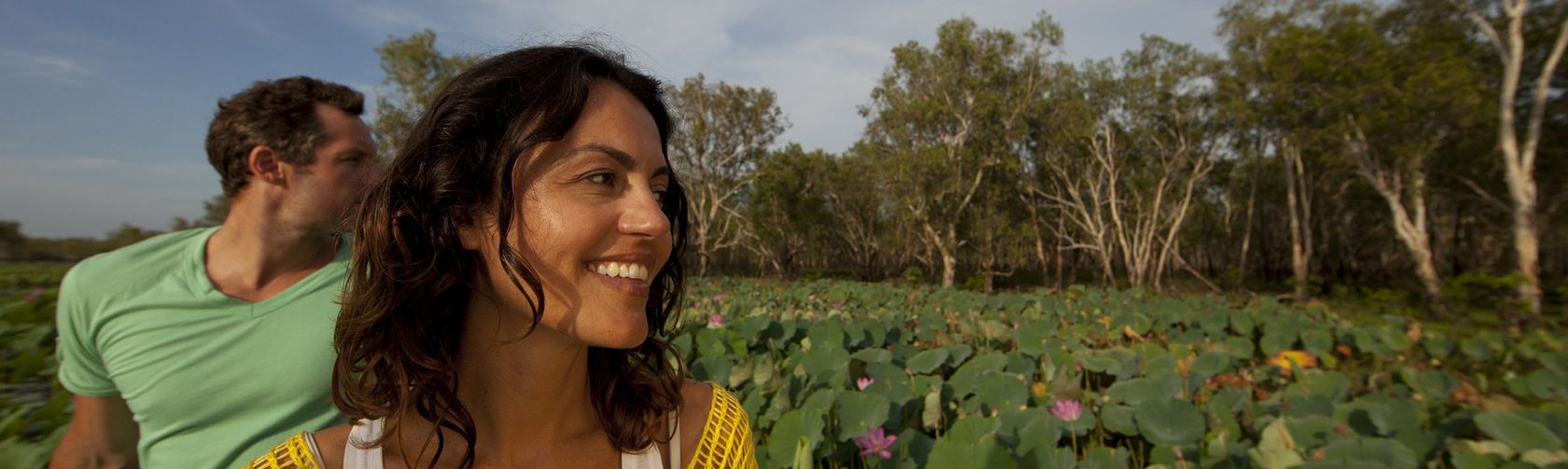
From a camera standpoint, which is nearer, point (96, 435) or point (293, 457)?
point (293, 457)

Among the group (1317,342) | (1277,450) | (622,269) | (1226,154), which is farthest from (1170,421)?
(1226,154)

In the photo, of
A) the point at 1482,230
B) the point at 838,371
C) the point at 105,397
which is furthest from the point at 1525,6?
the point at 1482,230

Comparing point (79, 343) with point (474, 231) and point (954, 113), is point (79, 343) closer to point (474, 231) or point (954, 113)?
point (474, 231)

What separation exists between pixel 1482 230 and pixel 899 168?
25.0m

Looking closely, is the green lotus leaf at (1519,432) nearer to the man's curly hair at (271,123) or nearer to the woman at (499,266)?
the woman at (499,266)

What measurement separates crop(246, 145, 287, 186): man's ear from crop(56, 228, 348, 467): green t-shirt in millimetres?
249

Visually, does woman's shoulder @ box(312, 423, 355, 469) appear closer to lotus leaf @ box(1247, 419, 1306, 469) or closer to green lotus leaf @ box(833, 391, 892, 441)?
green lotus leaf @ box(833, 391, 892, 441)

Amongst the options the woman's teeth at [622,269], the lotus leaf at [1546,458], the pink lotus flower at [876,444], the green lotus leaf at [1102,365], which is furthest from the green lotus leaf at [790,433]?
the green lotus leaf at [1102,365]

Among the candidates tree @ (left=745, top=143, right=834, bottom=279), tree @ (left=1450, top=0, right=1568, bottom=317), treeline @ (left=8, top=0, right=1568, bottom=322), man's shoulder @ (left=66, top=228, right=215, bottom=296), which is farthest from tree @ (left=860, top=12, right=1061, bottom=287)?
man's shoulder @ (left=66, top=228, right=215, bottom=296)

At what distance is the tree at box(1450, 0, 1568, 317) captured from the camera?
11383 millimetres

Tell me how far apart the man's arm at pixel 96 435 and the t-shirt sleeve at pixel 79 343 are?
26 mm

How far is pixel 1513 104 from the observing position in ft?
40.1

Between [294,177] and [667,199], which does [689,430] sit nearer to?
[667,199]

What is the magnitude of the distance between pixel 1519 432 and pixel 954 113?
20.1 m
